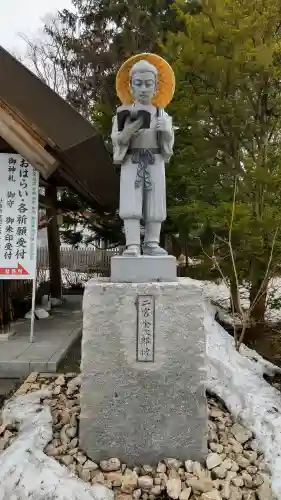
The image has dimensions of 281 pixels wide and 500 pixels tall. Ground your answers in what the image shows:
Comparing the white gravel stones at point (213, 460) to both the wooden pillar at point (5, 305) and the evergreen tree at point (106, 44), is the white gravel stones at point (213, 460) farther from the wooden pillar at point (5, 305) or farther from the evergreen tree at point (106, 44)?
the evergreen tree at point (106, 44)

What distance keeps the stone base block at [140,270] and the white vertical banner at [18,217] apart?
2.37 meters

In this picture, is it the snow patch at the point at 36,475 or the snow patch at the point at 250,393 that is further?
the snow patch at the point at 250,393

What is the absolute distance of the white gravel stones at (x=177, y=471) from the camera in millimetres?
2395

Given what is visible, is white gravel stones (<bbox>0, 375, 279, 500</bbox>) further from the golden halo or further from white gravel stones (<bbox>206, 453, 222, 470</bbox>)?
the golden halo

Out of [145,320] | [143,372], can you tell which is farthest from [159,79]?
[143,372]

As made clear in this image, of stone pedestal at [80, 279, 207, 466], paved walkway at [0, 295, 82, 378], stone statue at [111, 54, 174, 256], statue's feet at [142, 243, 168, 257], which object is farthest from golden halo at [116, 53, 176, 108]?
paved walkway at [0, 295, 82, 378]

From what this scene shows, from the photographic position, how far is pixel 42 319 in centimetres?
655

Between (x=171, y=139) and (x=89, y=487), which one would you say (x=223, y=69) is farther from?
(x=89, y=487)

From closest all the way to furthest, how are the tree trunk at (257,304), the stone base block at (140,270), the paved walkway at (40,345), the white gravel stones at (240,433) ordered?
the stone base block at (140,270) → the white gravel stones at (240,433) → the paved walkway at (40,345) → the tree trunk at (257,304)

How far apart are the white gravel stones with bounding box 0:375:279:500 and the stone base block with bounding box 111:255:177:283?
1106mm

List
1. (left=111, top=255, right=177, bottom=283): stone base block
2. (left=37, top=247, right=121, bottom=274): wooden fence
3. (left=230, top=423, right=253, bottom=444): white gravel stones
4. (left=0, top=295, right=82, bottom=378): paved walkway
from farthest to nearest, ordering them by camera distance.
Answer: (left=37, top=247, right=121, bottom=274): wooden fence
(left=0, top=295, right=82, bottom=378): paved walkway
(left=230, top=423, right=253, bottom=444): white gravel stones
(left=111, top=255, right=177, bottom=283): stone base block

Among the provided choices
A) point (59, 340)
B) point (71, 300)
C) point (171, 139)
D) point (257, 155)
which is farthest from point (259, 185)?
point (71, 300)

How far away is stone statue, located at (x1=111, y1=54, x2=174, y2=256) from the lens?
9.25 ft

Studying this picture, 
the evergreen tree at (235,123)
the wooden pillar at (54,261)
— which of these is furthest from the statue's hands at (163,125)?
the wooden pillar at (54,261)
